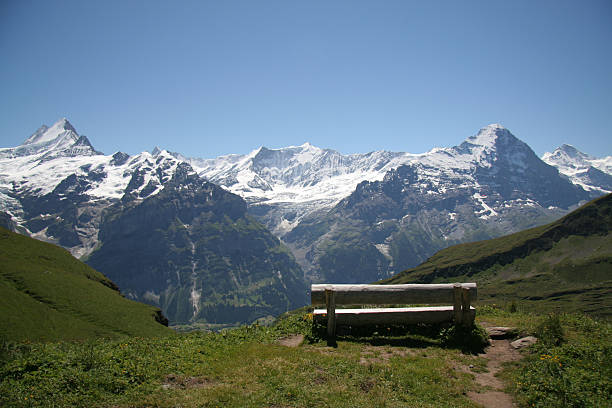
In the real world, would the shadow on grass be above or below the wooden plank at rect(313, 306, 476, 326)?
below

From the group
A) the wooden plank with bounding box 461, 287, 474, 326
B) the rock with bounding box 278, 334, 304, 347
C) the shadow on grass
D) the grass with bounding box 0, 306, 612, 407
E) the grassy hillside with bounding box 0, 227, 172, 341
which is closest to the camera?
the grass with bounding box 0, 306, 612, 407

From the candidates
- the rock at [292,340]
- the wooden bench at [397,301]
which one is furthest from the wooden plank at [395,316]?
the rock at [292,340]

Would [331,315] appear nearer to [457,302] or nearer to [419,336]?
[419,336]

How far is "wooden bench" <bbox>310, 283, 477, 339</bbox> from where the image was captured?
19516 mm

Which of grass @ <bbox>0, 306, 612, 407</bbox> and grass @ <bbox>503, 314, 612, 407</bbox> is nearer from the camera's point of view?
grass @ <bbox>503, 314, 612, 407</bbox>

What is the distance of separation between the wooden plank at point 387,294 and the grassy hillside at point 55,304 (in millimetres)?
33321

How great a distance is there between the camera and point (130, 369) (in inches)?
598

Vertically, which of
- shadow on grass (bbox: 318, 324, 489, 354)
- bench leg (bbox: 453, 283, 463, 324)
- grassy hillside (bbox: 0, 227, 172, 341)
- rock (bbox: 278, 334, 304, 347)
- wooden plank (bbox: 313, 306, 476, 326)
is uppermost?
bench leg (bbox: 453, 283, 463, 324)

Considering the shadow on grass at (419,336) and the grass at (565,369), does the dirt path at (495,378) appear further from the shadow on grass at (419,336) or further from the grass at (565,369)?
the shadow on grass at (419,336)

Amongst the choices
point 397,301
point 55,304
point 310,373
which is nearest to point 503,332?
point 397,301

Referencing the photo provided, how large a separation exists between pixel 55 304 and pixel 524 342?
52.7 m

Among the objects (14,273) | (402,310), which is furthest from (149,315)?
(402,310)

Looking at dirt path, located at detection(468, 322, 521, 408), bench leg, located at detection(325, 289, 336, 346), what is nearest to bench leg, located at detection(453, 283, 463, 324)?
dirt path, located at detection(468, 322, 521, 408)

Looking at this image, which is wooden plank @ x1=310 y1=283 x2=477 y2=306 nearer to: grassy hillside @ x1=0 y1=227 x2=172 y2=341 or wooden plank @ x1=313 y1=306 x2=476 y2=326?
wooden plank @ x1=313 y1=306 x2=476 y2=326
